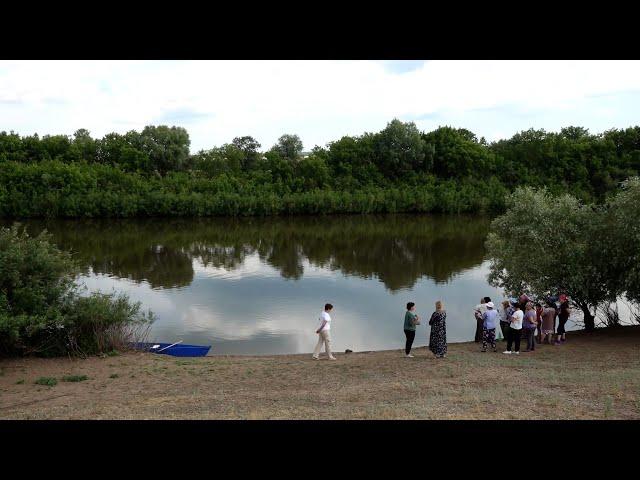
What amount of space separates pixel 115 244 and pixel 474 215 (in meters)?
37.1

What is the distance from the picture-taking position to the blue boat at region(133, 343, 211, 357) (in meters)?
17.6

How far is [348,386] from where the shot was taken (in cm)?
1206

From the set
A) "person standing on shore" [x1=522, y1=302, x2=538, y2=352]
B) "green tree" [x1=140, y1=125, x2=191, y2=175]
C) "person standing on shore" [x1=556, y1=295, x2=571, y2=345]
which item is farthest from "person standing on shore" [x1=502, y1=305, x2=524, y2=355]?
"green tree" [x1=140, y1=125, x2=191, y2=175]

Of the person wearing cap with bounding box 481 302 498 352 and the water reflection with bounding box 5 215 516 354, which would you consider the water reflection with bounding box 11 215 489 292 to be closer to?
the water reflection with bounding box 5 215 516 354

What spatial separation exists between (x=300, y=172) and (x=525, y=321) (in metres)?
53.6

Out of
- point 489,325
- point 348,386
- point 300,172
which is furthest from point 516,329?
point 300,172

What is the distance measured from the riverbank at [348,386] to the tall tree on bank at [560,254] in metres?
1.47

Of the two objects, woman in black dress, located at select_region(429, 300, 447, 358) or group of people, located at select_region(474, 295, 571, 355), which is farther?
group of people, located at select_region(474, 295, 571, 355)

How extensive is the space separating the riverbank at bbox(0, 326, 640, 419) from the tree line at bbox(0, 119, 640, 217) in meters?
45.3

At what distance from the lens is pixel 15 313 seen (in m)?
15.4

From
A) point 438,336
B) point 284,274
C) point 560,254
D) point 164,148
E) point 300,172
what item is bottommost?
point 438,336

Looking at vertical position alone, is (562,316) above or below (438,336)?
above

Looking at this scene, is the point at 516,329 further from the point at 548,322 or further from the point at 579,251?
the point at 579,251

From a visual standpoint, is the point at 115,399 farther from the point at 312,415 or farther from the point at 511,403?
the point at 511,403
